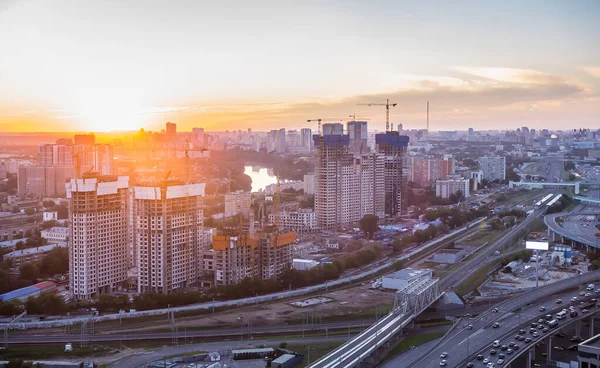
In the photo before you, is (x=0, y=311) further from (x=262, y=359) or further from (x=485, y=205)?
(x=485, y=205)

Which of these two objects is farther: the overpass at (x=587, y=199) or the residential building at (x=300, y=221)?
the overpass at (x=587, y=199)

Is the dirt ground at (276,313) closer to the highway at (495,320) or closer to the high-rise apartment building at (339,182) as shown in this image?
the highway at (495,320)

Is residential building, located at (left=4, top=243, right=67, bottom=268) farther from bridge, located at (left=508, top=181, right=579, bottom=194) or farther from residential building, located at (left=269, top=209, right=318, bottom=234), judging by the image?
bridge, located at (left=508, top=181, right=579, bottom=194)

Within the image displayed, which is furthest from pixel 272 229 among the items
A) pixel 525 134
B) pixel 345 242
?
pixel 525 134

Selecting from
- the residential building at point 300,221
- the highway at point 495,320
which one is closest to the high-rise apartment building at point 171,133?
the residential building at point 300,221

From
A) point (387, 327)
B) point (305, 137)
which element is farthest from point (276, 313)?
point (305, 137)
